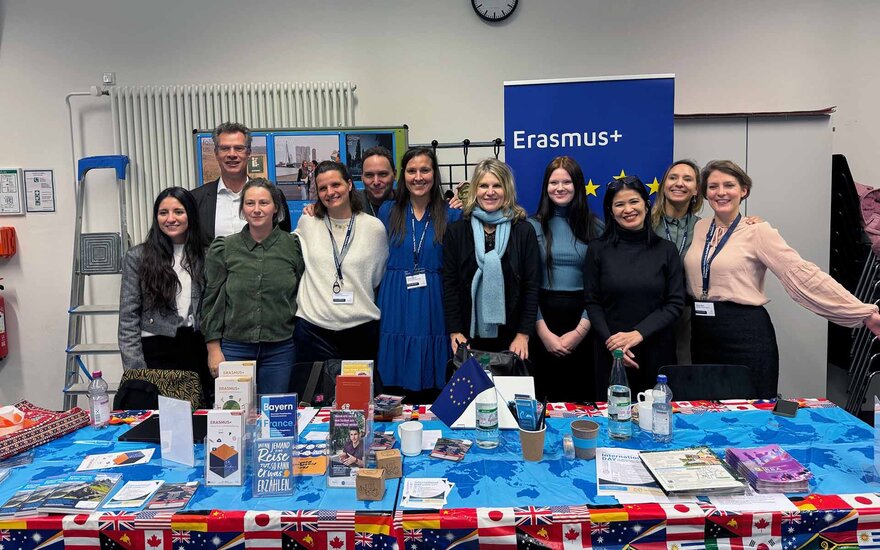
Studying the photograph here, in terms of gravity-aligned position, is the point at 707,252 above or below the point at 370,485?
above

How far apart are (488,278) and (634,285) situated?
66cm

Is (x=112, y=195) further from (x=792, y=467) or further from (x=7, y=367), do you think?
(x=792, y=467)

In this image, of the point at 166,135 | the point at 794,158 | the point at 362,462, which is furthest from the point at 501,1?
the point at 362,462

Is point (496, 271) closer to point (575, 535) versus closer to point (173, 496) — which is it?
point (575, 535)

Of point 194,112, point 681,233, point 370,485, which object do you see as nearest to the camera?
point 370,485

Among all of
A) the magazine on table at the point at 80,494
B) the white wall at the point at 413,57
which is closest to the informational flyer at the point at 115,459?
the magazine on table at the point at 80,494

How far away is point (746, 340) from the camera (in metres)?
2.62

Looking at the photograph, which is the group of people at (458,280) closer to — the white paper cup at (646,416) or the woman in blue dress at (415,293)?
the woman in blue dress at (415,293)

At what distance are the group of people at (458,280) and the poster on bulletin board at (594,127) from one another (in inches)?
22.7

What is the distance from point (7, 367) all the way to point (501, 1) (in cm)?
481

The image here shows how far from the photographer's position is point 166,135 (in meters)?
4.27

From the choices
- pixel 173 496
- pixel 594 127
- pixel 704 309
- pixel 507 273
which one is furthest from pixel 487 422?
pixel 594 127

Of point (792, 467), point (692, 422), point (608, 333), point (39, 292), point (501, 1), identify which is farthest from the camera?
point (39, 292)

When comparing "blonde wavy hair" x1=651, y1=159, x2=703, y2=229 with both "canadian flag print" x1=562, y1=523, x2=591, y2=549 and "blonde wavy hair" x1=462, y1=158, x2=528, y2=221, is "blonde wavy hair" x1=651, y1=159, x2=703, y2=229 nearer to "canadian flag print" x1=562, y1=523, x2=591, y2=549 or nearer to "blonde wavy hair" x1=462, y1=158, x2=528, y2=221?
"blonde wavy hair" x1=462, y1=158, x2=528, y2=221
